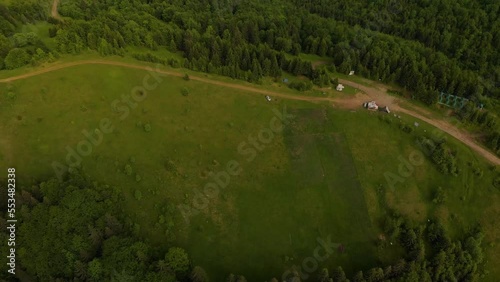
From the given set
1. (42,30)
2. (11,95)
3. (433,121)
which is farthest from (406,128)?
(42,30)

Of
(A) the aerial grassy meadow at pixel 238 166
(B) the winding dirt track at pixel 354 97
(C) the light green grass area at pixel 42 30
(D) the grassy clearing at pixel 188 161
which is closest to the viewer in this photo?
(D) the grassy clearing at pixel 188 161

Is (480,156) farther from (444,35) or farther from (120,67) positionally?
(120,67)

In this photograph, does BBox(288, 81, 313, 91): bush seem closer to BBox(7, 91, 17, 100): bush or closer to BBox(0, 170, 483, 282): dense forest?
BBox(0, 170, 483, 282): dense forest

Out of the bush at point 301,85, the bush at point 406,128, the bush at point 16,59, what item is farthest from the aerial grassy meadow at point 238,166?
the bush at point 16,59

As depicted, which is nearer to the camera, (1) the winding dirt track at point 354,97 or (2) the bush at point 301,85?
(1) the winding dirt track at point 354,97

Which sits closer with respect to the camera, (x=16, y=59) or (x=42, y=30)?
(x=16, y=59)

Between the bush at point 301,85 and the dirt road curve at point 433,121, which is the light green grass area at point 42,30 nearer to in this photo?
the bush at point 301,85

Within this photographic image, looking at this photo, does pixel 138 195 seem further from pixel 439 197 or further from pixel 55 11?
pixel 55 11

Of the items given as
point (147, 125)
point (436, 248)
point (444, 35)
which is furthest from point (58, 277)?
point (444, 35)
